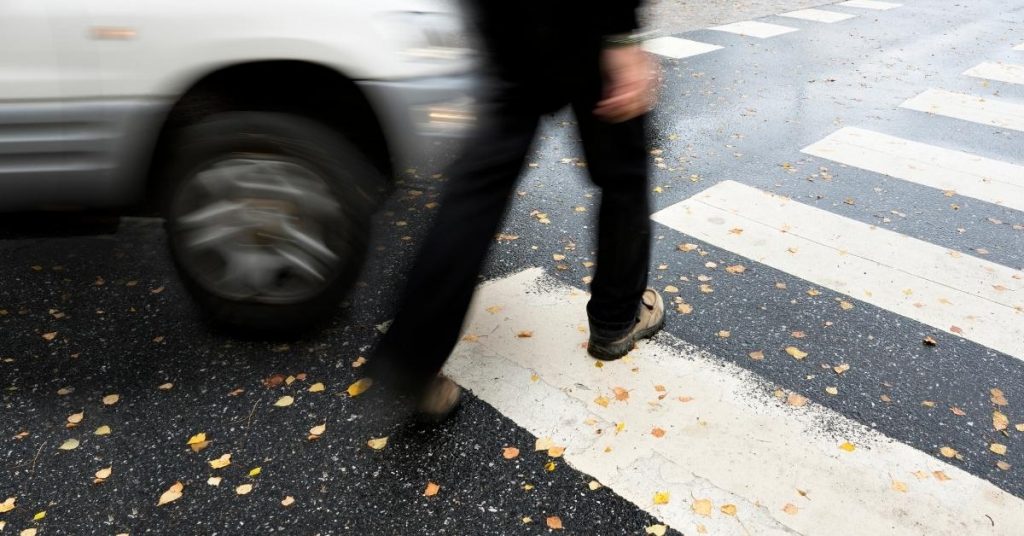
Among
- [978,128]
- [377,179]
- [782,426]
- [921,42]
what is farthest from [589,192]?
[921,42]

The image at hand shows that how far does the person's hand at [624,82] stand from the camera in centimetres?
244

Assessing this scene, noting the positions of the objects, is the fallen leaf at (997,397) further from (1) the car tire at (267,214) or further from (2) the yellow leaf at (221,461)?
(2) the yellow leaf at (221,461)

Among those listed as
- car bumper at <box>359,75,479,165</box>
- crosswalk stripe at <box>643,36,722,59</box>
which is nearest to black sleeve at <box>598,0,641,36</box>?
car bumper at <box>359,75,479,165</box>

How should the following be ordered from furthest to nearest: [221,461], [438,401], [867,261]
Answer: [867,261], [438,401], [221,461]

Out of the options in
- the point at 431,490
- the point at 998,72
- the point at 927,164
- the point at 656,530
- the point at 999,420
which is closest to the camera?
the point at 656,530

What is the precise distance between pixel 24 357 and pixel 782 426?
10.1ft

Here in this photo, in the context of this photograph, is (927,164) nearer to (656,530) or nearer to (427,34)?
(427,34)

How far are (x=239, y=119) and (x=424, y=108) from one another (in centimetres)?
72

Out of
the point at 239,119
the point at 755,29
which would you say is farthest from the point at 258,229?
the point at 755,29

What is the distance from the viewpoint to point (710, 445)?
2.92 meters

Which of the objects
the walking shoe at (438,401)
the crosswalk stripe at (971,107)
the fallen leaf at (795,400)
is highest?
the walking shoe at (438,401)

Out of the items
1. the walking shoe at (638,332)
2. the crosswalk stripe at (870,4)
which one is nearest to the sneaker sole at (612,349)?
the walking shoe at (638,332)

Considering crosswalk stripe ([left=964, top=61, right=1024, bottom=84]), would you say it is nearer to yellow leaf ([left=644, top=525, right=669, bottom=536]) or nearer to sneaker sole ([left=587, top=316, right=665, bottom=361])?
sneaker sole ([left=587, top=316, right=665, bottom=361])

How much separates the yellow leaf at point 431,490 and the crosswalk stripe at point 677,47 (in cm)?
701
